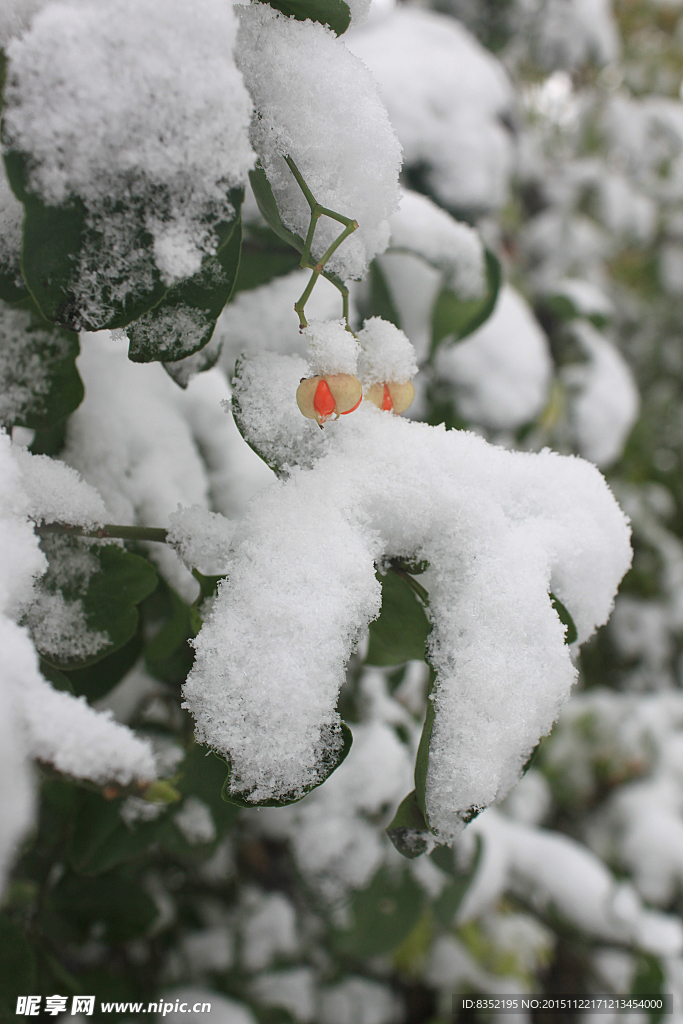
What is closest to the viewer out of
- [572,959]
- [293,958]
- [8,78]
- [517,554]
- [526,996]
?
[8,78]

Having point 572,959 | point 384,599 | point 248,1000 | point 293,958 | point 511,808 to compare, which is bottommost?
point 572,959

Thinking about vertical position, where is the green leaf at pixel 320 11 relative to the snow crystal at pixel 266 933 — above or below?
above

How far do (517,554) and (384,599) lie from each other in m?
0.09

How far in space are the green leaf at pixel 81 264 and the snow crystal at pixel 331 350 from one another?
0.10 meters

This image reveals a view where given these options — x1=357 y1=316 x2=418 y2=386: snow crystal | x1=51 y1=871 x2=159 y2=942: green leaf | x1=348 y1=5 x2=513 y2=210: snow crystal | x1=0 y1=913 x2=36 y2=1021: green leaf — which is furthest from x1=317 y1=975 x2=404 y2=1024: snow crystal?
x1=348 y1=5 x2=513 y2=210: snow crystal

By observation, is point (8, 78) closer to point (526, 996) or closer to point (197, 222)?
point (197, 222)

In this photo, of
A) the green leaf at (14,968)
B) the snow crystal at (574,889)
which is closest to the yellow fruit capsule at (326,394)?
the green leaf at (14,968)

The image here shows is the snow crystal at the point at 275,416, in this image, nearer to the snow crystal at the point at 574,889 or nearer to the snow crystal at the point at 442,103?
the snow crystal at the point at 442,103

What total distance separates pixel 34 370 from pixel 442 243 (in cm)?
47

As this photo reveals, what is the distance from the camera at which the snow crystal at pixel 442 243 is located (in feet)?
2.51

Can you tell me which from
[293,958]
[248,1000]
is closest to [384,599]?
[248,1000]

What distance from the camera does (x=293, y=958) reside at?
130 centimetres

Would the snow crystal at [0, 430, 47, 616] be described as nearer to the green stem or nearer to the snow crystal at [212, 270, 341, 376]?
the green stem

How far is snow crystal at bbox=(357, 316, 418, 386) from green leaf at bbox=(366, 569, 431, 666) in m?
0.14
